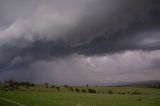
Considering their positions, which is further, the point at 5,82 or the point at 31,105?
the point at 5,82

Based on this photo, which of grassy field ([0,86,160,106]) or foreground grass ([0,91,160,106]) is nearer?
foreground grass ([0,91,160,106])

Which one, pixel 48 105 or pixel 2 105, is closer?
pixel 2 105

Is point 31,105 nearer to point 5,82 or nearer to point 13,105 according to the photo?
point 13,105

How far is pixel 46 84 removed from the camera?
7323 inches

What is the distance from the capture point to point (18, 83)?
18962cm

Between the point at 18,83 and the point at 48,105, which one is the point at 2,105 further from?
the point at 18,83

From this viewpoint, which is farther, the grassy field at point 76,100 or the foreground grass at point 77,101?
the grassy field at point 76,100

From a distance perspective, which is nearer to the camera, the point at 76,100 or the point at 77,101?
the point at 77,101

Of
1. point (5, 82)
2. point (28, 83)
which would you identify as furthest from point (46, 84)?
point (5, 82)

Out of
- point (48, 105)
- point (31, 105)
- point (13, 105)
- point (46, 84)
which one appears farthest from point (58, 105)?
point (46, 84)

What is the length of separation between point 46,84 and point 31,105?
140m

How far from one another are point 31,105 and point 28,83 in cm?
14240

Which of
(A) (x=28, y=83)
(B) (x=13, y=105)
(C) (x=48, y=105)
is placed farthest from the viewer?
(A) (x=28, y=83)

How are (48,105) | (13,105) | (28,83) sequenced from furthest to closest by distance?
(28,83)
(48,105)
(13,105)
